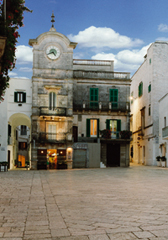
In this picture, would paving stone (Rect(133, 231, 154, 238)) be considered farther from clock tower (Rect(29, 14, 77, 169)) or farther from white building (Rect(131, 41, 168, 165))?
white building (Rect(131, 41, 168, 165))

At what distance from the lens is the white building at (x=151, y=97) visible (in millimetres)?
37531

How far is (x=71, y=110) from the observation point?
3356 centimetres

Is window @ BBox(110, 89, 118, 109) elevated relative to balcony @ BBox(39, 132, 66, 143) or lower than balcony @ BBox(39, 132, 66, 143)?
elevated

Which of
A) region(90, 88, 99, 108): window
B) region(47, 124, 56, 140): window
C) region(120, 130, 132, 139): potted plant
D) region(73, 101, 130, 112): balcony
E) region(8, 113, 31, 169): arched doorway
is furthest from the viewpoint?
region(90, 88, 99, 108): window

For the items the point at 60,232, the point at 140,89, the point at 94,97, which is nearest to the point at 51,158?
the point at 94,97

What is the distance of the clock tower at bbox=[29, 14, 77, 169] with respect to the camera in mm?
32500

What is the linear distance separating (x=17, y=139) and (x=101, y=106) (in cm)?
1357

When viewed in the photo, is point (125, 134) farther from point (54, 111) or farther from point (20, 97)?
point (20, 97)

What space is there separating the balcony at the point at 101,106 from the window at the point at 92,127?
1.40 metres

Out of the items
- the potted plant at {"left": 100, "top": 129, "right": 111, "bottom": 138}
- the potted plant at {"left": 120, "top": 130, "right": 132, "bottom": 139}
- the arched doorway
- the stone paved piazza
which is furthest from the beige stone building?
the stone paved piazza

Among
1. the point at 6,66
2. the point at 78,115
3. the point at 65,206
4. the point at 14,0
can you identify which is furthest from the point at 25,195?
the point at 78,115

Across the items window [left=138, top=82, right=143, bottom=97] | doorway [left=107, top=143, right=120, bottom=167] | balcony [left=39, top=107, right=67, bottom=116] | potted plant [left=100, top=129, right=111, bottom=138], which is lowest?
doorway [left=107, top=143, right=120, bottom=167]

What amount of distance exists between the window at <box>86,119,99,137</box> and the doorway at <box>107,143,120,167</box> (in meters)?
2.22

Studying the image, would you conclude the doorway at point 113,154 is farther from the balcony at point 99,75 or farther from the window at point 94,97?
the balcony at point 99,75
